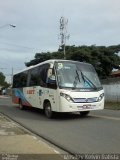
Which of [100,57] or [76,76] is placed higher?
[100,57]

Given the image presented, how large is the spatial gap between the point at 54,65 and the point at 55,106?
6.14 ft

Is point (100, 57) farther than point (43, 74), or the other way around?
point (100, 57)

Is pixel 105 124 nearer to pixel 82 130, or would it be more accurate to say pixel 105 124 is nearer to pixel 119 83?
pixel 82 130

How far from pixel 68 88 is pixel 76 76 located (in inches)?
31.8

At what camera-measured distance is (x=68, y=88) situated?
17.0 meters

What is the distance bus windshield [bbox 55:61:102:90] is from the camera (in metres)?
17.2

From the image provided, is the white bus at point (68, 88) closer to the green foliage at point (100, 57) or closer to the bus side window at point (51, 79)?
the bus side window at point (51, 79)

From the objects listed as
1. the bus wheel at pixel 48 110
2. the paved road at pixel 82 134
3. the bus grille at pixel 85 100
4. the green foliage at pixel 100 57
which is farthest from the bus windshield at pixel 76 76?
the green foliage at pixel 100 57

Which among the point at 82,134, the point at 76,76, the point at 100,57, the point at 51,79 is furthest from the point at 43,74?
the point at 100,57

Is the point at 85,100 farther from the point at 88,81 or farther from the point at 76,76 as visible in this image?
the point at 76,76

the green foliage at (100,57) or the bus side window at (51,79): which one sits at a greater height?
the green foliage at (100,57)

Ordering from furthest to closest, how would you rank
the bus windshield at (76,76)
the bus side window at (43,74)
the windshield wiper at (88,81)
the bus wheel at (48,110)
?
the bus side window at (43,74) → the bus wheel at (48,110) → the windshield wiper at (88,81) → the bus windshield at (76,76)

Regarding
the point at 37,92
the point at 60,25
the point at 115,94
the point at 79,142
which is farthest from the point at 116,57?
the point at 79,142

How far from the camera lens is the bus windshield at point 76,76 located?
17.2 meters
